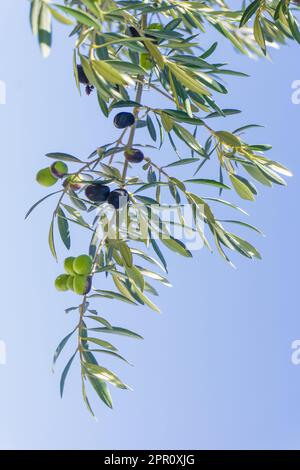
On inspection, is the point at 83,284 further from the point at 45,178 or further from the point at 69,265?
the point at 45,178

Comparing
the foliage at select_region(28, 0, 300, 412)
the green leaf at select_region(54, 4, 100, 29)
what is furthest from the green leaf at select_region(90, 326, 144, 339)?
the green leaf at select_region(54, 4, 100, 29)

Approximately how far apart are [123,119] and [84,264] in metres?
0.35

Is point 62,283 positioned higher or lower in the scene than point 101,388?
higher

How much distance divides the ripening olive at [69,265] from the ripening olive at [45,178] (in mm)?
191

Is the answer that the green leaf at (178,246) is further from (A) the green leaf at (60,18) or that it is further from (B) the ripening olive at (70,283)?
(A) the green leaf at (60,18)

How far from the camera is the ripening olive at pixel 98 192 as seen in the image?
162cm

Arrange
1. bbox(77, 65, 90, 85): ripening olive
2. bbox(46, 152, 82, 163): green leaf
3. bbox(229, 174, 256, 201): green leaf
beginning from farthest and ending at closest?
bbox(229, 174, 256, 201): green leaf → bbox(46, 152, 82, 163): green leaf → bbox(77, 65, 90, 85): ripening olive

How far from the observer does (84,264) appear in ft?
5.64

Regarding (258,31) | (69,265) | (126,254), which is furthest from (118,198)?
(258,31)

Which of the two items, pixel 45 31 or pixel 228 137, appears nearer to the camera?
pixel 45 31

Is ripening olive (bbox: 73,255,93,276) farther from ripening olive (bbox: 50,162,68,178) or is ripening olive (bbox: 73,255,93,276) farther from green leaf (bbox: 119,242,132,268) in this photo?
ripening olive (bbox: 50,162,68,178)

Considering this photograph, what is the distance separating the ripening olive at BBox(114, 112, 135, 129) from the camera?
5.41ft
